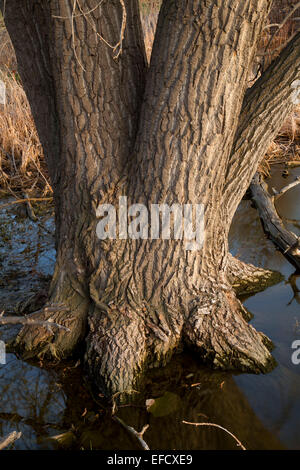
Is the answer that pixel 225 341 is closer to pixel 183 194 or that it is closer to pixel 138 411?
pixel 138 411

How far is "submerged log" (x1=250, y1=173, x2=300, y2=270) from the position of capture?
13.4 feet

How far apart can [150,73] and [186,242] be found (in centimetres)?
106

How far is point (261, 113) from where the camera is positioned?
276cm

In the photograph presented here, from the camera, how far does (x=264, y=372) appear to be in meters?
2.72

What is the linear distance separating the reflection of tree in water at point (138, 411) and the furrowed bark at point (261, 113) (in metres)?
1.27

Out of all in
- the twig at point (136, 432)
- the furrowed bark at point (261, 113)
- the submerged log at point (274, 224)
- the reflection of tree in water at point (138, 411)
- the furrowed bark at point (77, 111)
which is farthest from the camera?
the submerged log at point (274, 224)

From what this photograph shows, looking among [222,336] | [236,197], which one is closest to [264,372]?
[222,336]

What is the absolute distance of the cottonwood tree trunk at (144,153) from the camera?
92.5 inches

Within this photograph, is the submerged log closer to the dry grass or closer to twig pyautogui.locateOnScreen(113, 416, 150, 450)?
the dry grass

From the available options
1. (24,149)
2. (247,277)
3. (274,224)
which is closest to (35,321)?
(247,277)

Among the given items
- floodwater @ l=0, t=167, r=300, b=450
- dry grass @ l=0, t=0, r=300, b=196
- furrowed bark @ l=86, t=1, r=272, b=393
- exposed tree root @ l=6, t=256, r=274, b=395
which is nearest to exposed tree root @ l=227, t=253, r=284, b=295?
floodwater @ l=0, t=167, r=300, b=450

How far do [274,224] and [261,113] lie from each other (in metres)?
2.00

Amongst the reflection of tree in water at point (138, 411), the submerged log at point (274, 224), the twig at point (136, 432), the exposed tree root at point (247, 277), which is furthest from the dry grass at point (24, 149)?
the twig at point (136, 432)

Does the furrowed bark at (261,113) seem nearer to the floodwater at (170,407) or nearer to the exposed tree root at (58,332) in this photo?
the floodwater at (170,407)
